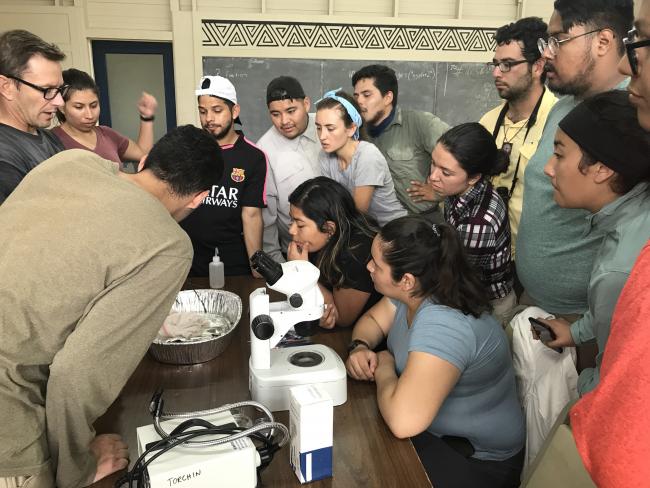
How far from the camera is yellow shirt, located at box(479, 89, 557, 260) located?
2135mm

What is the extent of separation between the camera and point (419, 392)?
1.16 m

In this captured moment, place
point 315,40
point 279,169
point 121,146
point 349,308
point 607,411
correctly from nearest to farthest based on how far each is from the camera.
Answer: point 607,411
point 349,308
point 279,169
point 121,146
point 315,40

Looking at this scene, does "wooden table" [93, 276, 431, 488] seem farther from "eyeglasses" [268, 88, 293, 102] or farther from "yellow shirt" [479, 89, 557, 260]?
"eyeglasses" [268, 88, 293, 102]

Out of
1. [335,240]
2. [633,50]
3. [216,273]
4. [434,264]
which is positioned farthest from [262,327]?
[633,50]

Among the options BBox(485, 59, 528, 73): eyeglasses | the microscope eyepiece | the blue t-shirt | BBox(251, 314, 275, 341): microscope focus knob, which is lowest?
the blue t-shirt

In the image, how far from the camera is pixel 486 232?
190 centimetres

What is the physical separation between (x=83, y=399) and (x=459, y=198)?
1.59m

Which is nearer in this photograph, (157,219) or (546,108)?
(157,219)

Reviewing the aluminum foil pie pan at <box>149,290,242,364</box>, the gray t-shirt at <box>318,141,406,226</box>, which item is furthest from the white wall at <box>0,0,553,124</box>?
the aluminum foil pie pan at <box>149,290,242,364</box>

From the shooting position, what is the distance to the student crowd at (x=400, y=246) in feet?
2.88

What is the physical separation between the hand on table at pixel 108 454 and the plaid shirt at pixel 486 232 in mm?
1375

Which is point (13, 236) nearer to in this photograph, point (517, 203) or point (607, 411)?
point (607, 411)

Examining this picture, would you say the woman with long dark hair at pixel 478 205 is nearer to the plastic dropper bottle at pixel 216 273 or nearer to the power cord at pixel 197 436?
the plastic dropper bottle at pixel 216 273

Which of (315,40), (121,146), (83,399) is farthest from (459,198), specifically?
(315,40)
